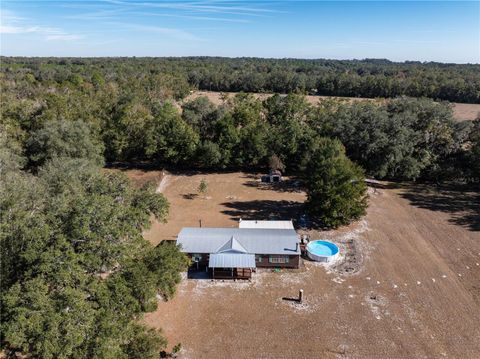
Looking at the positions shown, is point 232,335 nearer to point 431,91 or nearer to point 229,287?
point 229,287

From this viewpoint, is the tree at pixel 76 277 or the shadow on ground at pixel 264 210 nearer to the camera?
the tree at pixel 76 277

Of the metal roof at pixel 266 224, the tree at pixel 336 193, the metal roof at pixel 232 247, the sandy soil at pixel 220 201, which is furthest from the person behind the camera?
the sandy soil at pixel 220 201

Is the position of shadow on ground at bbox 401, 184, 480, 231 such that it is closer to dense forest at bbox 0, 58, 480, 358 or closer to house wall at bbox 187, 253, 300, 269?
dense forest at bbox 0, 58, 480, 358

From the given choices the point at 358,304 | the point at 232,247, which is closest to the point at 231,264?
the point at 232,247

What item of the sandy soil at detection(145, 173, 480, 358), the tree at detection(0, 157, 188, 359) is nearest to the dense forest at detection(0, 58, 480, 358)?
the tree at detection(0, 157, 188, 359)

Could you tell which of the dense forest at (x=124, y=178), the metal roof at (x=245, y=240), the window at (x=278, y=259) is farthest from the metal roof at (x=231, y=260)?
the dense forest at (x=124, y=178)

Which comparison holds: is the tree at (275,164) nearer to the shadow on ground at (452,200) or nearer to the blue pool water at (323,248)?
the shadow on ground at (452,200)

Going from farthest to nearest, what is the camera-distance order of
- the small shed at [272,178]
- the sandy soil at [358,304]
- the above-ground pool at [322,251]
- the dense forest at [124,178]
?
the small shed at [272,178] → the above-ground pool at [322,251] → the sandy soil at [358,304] → the dense forest at [124,178]
